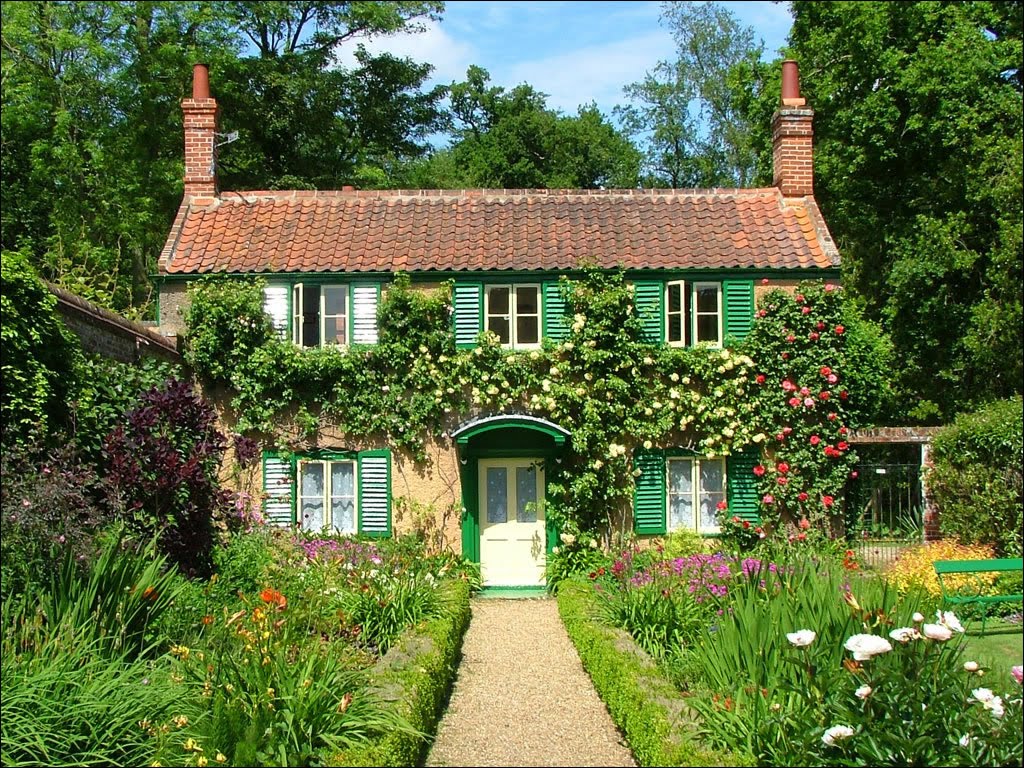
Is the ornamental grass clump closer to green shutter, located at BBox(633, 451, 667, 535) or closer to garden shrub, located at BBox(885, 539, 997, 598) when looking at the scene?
garden shrub, located at BBox(885, 539, 997, 598)

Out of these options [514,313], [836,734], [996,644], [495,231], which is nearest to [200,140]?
[495,231]

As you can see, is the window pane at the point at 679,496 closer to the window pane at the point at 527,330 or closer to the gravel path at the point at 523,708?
the window pane at the point at 527,330

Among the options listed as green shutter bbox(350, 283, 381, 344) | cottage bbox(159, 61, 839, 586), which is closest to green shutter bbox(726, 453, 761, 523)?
cottage bbox(159, 61, 839, 586)

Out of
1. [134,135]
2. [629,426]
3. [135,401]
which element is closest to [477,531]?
[629,426]

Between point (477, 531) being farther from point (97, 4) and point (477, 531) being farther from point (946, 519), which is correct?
point (97, 4)

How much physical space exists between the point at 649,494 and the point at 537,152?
76.9 ft

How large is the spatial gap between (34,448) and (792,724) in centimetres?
758

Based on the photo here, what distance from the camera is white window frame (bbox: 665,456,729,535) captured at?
16250 mm

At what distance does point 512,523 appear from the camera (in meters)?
16.4

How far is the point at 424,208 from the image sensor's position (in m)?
18.4

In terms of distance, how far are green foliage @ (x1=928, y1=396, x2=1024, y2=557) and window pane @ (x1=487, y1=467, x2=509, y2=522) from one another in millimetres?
6715

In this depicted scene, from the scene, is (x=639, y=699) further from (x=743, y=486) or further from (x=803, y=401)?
(x=803, y=401)

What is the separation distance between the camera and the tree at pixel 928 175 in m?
21.8

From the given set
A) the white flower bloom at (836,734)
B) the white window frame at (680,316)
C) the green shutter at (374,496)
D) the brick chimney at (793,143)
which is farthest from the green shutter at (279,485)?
the white flower bloom at (836,734)
